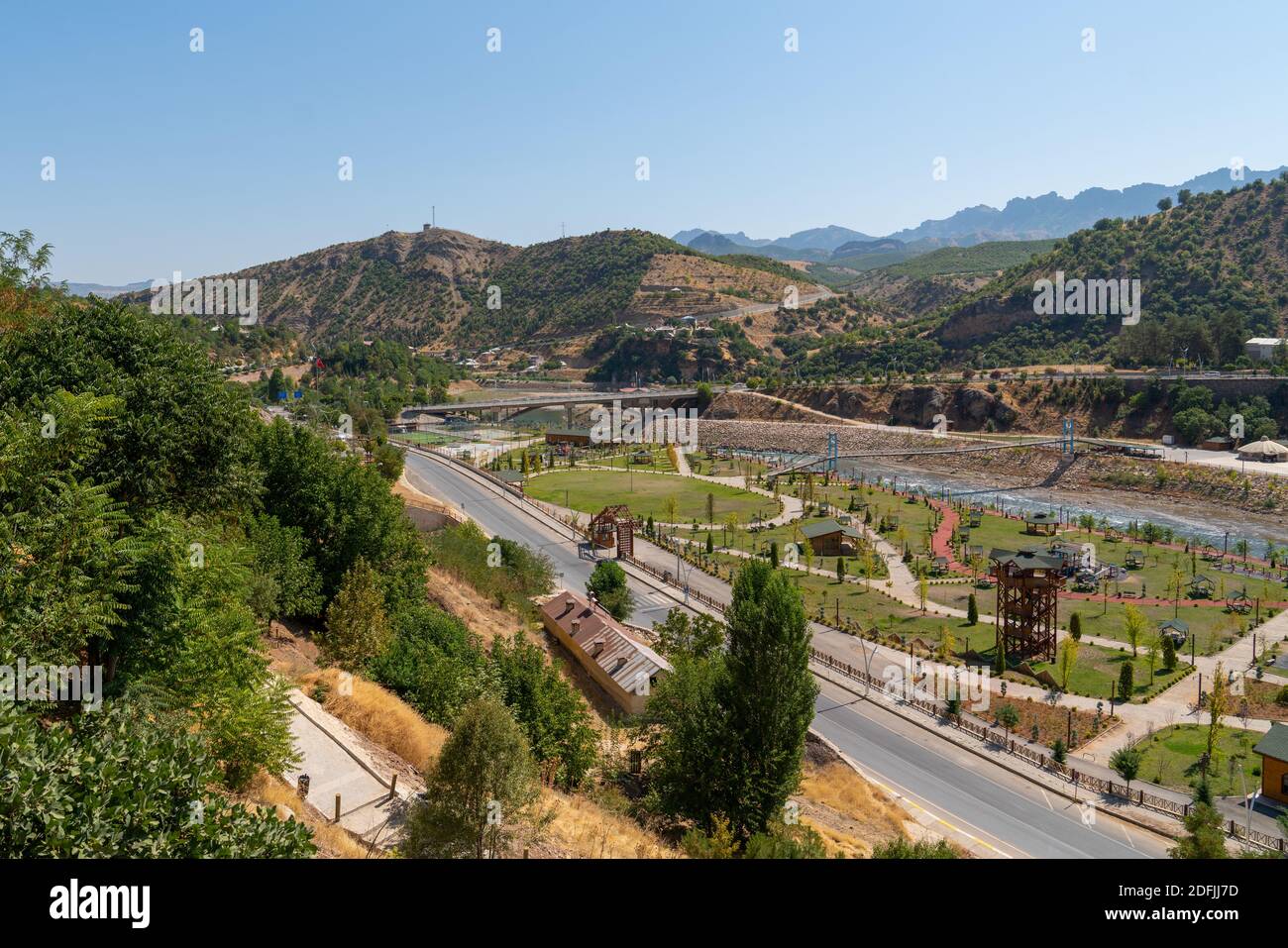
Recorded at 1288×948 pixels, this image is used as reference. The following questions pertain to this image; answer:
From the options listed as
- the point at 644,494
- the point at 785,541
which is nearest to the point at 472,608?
the point at 785,541

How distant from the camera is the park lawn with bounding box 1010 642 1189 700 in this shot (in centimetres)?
4025

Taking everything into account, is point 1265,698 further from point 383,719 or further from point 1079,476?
point 1079,476

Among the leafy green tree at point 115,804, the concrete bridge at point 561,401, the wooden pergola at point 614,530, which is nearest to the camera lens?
the leafy green tree at point 115,804

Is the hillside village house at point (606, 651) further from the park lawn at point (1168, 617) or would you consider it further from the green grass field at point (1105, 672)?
the park lawn at point (1168, 617)

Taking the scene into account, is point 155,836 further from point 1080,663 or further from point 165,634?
point 1080,663

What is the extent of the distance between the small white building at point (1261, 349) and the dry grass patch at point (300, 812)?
137501 millimetres

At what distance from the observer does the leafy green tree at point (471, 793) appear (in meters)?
15.1

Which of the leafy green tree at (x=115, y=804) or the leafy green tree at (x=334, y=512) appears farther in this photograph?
the leafy green tree at (x=334, y=512)

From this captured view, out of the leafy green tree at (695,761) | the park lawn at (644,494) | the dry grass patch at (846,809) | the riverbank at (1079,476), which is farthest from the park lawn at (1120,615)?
the leafy green tree at (695,761)

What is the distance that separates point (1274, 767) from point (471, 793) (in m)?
28.4

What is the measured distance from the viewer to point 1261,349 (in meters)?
122

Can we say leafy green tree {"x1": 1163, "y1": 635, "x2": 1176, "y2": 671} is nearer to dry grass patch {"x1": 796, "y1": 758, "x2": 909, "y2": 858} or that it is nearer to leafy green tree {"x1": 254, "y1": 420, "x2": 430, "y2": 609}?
dry grass patch {"x1": 796, "y1": 758, "x2": 909, "y2": 858}
